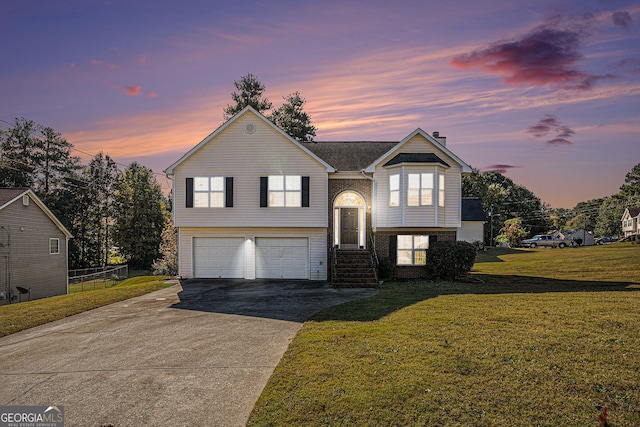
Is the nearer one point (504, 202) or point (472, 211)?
point (472, 211)

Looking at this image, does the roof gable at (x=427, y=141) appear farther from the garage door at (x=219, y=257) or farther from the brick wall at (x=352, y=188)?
the garage door at (x=219, y=257)

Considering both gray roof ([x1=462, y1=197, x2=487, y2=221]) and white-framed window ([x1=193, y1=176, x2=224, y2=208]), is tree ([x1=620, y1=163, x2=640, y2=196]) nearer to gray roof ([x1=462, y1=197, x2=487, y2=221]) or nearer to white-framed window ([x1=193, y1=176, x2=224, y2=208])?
gray roof ([x1=462, y1=197, x2=487, y2=221])

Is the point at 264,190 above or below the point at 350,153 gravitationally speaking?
below

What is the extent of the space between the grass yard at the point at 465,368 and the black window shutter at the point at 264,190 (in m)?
9.93

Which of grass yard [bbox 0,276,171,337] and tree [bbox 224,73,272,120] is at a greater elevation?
tree [bbox 224,73,272,120]

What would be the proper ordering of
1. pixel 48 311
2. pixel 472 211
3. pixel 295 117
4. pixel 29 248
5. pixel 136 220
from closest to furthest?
pixel 48 311 < pixel 29 248 < pixel 295 117 < pixel 472 211 < pixel 136 220

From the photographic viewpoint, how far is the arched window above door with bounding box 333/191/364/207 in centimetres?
2116

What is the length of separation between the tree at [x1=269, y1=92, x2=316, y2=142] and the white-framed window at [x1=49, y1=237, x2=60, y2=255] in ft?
78.8

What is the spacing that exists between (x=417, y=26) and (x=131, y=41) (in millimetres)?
14209

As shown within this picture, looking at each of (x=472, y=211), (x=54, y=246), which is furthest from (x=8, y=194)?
(x=472, y=211)

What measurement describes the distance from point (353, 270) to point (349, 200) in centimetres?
442

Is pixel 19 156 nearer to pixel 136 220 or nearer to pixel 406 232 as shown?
pixel 136 220

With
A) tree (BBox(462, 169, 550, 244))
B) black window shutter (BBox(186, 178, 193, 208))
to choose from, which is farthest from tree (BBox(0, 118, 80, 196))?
tree (BBox(462, 169, 550, 244))

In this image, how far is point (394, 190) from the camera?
20.1 m
